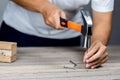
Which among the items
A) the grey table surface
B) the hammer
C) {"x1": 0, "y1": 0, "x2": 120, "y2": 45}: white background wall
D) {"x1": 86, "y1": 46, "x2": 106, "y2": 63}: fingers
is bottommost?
{"x1": 0, "y1": 0, "x2": 120, "y2": 45}: white background wall

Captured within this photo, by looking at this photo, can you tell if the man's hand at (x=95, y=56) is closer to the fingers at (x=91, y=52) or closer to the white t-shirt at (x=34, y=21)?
the fingers at (x=91, y=52)

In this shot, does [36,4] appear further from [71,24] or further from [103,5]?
[103,5]

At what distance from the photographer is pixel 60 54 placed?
45.4 inches

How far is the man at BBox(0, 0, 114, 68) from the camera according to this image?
1051mm

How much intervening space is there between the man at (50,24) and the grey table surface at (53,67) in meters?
0.05

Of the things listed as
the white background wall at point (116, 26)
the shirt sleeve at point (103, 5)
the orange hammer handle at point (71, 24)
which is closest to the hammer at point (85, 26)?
the orange hammer handle at point (71, 24)

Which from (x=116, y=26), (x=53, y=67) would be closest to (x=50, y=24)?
(x=53, y=67)

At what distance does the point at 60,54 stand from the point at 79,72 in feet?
0.66

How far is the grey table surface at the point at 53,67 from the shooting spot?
92cm

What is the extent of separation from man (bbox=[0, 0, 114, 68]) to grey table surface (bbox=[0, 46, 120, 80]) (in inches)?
2.0

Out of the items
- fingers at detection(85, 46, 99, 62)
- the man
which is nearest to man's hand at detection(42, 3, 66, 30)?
the man

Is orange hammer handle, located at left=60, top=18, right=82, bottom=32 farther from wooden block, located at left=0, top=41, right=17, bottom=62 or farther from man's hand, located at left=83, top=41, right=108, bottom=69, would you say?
wooden block, located at left=0, top=41, right=17, bottom=62

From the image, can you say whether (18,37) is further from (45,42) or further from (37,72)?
(37,72)

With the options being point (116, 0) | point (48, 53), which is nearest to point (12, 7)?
point (48, 53)
